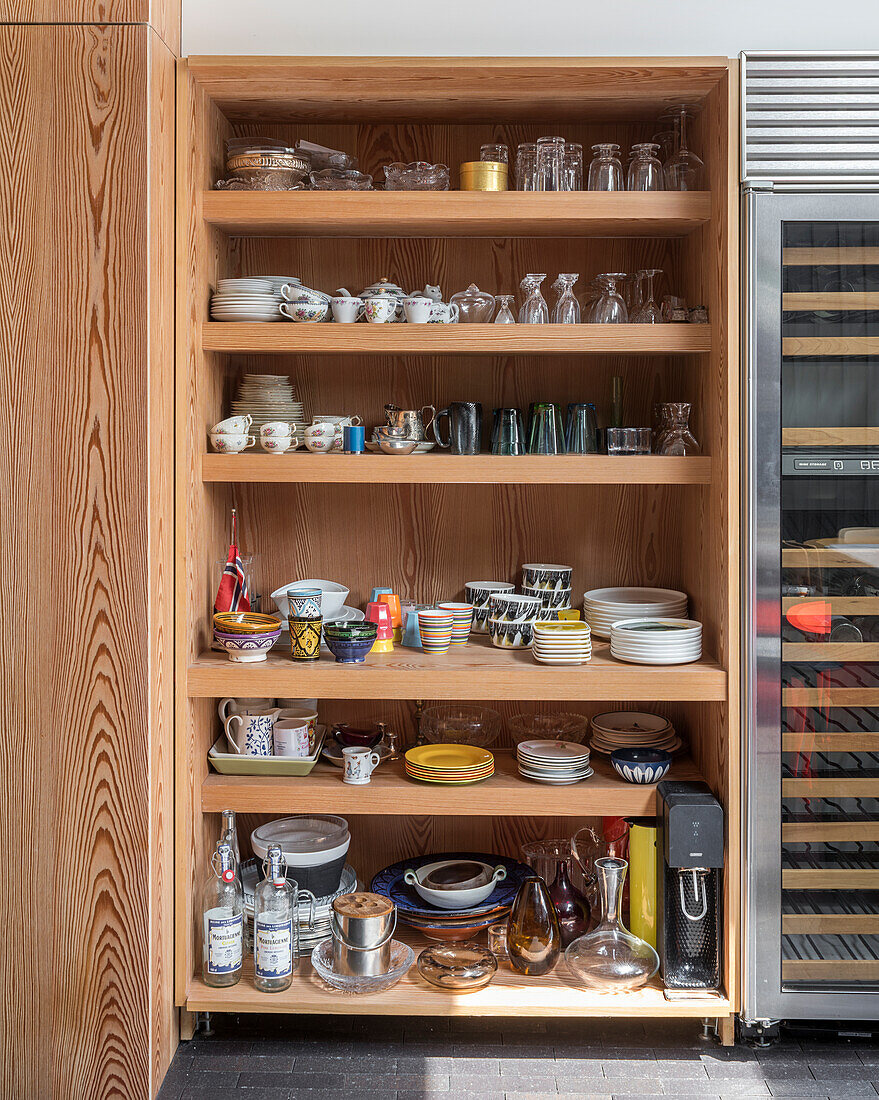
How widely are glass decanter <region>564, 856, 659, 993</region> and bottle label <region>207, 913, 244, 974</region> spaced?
2.59 ft

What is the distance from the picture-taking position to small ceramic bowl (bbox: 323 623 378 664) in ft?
7.76

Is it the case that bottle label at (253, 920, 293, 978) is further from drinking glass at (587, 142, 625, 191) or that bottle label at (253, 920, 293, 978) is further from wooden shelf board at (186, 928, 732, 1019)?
drinking glass at (587, 142, 625, 191)

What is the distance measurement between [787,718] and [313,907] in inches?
48.5

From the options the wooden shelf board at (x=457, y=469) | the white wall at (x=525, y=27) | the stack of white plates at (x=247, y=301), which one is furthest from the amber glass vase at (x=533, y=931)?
the white wall at (x=525, y=27)

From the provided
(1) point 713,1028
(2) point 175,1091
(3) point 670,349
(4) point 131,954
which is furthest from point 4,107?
(1) point 713,1028

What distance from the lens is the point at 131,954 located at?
6.90 feet

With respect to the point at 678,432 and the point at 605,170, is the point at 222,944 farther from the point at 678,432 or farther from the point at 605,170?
the point at 605,170

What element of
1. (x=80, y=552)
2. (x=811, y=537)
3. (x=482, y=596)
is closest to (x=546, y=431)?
(x=482, y=596)

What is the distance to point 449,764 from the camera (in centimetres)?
246

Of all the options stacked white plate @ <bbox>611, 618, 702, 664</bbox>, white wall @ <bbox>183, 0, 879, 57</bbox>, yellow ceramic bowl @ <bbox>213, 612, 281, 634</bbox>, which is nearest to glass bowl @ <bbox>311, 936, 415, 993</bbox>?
yellow ceramic bowl @ <bbox>213, 612, 281, 634</bbox>

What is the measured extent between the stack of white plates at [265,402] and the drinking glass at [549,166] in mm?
837

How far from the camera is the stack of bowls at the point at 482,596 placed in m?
2.62

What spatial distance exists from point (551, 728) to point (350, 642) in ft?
2.12

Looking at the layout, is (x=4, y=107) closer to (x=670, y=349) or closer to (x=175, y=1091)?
(x=670, y=349)
